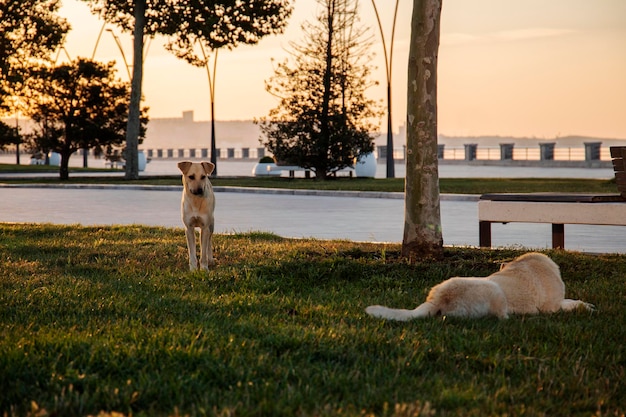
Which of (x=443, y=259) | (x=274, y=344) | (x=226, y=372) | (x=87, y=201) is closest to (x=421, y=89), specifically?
(x=443, y=259)

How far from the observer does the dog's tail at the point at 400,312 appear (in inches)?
243

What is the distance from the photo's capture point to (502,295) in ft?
20.9

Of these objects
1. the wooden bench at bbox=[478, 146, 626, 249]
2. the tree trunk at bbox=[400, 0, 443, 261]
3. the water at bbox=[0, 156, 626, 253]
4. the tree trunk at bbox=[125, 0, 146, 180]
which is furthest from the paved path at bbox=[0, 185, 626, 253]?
the tree trunk at bbox=[125, 0, 146, 180]

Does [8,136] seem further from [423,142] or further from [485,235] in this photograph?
[423,142]

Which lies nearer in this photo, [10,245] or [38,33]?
[10,245]

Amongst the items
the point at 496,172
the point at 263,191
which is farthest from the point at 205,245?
the point at 496,172

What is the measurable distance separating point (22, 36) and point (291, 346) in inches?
1485

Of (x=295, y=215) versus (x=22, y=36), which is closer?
(x=295, y=215)

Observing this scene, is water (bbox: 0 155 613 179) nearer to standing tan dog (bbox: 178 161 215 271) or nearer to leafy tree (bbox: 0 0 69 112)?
leafy tree (bbox: 0 0 69 112)

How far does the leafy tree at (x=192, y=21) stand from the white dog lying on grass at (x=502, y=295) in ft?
105

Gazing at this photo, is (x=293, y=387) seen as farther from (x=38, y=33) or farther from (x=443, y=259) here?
(x=38, y=33)

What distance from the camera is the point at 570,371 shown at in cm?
501

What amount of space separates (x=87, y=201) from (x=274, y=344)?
20177 mm

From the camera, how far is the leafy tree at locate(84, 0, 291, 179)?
37.4 meters
